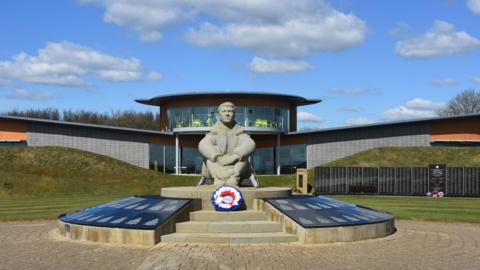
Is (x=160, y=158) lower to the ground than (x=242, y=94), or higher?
lower

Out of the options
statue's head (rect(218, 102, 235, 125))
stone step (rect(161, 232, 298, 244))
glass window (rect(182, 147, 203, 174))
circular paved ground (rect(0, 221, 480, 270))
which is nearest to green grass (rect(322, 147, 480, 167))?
glass window (rect(182, 147, 203, 174))

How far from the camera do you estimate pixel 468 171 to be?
3806 cm

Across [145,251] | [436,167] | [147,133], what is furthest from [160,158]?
[145,251]

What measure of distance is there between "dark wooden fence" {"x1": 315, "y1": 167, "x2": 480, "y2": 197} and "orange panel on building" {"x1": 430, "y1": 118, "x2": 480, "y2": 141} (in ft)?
51.4

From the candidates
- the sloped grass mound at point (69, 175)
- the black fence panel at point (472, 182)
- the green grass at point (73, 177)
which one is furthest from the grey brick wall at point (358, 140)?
the black fence panel at point (472, 182)

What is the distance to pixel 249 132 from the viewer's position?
5597 centimetres

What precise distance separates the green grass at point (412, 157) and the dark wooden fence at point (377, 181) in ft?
28.8

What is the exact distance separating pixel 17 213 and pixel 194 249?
13.7 metres

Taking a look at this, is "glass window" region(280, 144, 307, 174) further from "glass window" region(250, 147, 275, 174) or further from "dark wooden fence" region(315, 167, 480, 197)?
"dark wooden fence" region(315, 167, 480, 197)

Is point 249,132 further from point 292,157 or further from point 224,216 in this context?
point 224,216

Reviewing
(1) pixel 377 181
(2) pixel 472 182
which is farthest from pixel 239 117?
(2) pixel 472 182

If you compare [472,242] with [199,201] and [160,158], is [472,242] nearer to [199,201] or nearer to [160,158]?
[199,201]

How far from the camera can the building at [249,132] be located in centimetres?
5388

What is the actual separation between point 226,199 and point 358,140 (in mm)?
40584
